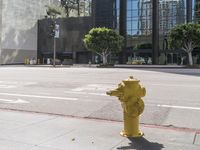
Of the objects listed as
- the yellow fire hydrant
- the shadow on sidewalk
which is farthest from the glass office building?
the shadow on sidewalk

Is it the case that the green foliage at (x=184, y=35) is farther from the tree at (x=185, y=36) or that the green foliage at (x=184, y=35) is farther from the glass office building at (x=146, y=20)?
the glass office building at (x=146, y=20)

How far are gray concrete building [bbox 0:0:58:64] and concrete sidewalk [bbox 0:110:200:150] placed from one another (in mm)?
66132

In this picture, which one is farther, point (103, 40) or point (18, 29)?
point (18, 29)

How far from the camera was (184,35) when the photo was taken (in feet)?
147

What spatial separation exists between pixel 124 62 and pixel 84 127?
56.2 m

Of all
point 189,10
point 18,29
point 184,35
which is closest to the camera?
point 184,35

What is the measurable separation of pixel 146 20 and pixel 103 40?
1477cm

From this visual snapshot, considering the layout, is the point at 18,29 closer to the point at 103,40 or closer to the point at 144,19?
the point at 144,19

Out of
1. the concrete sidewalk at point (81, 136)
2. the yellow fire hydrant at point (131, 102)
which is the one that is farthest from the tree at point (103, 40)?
the yellow fire hydrant at point (131, 102)

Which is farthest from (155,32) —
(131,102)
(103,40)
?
(131,102)

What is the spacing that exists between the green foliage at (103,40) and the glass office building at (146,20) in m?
11.5

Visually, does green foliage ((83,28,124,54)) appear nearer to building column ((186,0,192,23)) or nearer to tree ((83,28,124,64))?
tree ((83,28,124,64))

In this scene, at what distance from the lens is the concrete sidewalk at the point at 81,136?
665cm

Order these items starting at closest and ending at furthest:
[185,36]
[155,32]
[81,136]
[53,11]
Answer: [81,136] → [185,36] → [155,32] → [53,11]
